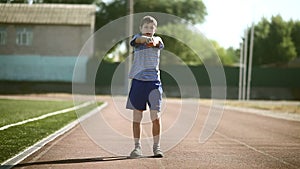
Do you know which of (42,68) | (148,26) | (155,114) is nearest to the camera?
(148,26)

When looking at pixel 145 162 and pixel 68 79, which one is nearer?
pixel 145 162

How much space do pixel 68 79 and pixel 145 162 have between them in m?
42.5

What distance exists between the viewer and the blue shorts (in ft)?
28.4

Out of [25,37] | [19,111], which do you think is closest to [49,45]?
[25,37]

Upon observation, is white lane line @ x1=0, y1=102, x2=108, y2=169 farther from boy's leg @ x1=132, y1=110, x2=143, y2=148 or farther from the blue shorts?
the blue shorts

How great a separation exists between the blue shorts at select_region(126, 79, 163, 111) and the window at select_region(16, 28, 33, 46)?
1691 inches

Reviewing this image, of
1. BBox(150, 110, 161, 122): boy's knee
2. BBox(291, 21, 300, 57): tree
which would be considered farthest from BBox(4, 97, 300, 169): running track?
BBox(291, 21, 300, 57): tree

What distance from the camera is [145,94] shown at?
8.65 metres

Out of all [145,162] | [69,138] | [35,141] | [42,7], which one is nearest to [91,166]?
[145,162]

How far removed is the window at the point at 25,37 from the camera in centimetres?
5007

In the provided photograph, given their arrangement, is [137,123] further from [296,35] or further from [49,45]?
[296,35]

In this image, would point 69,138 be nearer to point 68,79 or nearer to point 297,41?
point 68,79

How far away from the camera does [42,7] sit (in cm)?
5200

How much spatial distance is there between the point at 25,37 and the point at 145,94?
Answer: 44092mm
